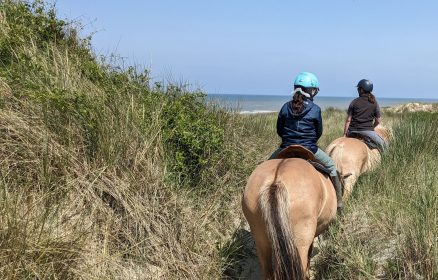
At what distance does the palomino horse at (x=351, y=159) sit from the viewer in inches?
274

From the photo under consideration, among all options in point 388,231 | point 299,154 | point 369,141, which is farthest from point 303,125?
point 369,141

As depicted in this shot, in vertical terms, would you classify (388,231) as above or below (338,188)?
below

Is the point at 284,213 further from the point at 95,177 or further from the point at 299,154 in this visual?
the point at 95,177

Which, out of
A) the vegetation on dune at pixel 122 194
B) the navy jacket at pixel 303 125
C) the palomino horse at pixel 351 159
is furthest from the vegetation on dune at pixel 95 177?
the palomino horse at pixel 351 159

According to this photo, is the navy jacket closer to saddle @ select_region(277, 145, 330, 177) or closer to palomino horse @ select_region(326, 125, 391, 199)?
saddle @ select_region(277, 145, 330, 177)

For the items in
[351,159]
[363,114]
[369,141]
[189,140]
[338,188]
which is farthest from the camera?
[363,114]

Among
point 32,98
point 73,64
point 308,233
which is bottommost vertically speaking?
point 308,233

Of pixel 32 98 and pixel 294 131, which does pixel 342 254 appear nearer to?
pixel 294 131

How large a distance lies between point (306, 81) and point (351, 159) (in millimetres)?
2419

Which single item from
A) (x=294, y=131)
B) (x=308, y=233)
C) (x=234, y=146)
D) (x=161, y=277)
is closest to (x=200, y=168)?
(x=234, y=146)

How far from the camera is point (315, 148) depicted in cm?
520

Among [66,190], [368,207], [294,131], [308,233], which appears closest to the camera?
[308,233]

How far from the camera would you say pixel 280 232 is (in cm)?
374

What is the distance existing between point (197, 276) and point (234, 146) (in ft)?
10.7
